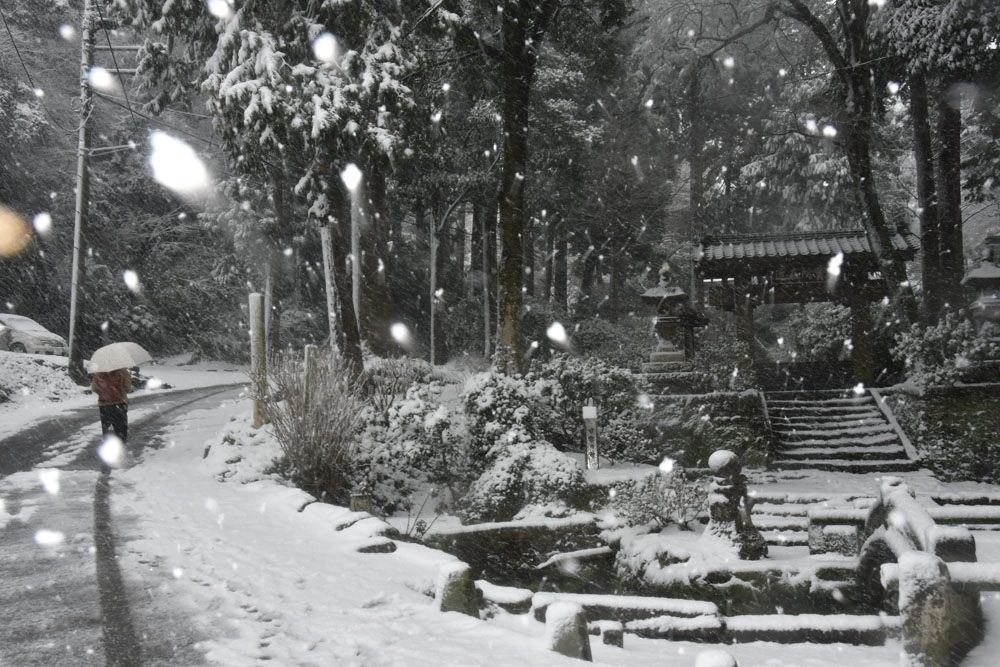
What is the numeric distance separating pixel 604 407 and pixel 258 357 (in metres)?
6.04

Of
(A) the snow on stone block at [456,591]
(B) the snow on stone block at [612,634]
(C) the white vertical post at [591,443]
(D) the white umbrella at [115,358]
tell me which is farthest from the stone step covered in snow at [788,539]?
(D) the white umbrella at [115,358]

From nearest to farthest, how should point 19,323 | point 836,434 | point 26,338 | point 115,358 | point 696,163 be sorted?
point 115,358
point 836,434
point 26,338
point 19,323
point 696,163

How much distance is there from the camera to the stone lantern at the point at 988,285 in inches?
621

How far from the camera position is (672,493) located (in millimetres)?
9289

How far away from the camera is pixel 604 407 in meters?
12.5

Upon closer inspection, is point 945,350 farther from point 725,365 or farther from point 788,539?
point 788,539

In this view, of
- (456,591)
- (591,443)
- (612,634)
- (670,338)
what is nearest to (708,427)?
(670,338)

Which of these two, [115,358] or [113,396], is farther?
[113,396]

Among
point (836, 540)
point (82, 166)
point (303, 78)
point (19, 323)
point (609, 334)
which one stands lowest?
point (836, 540)

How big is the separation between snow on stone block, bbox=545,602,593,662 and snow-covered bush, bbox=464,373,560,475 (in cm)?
640

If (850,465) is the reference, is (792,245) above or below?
above

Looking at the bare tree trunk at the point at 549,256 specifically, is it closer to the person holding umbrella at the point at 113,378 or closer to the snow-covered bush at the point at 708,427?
the snow-covered bush at the point at 708,427

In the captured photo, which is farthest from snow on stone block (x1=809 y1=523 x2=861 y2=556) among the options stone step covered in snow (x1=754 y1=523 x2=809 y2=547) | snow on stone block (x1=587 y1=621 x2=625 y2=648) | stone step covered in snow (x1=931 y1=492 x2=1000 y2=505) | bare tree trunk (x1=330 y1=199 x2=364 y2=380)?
bare tree trunk (x1=330 y1=199 x2=364 y2=380)

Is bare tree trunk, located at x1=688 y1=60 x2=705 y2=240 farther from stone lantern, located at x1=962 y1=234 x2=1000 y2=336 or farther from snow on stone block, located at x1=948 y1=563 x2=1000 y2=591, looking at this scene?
snow on stone block, located at x1=948 y1=563 x2=1000 y2=591
